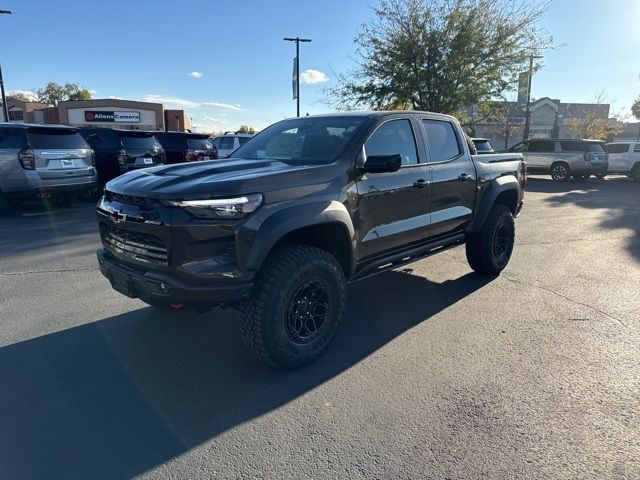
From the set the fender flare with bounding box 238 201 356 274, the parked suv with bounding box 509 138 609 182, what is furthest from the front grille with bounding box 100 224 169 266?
the parked suv with bounding box 509 138 609 182

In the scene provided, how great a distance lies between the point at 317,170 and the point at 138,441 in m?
2.11

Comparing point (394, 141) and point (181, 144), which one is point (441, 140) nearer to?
point (394, 141)

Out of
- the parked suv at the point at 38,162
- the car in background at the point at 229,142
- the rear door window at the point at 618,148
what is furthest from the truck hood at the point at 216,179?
the rear door window at the point at 618,148

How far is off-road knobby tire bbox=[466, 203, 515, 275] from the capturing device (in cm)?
542

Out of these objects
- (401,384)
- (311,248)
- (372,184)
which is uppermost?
(372,184)

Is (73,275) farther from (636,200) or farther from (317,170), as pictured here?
(636,200)

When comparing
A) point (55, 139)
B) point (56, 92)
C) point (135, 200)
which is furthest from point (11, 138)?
point (56, 92)

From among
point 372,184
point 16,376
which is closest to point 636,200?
point 372,184

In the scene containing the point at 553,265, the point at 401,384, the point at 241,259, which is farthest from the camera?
the point at 553,265

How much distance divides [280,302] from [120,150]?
10.3 metres

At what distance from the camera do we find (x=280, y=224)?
306 centimetres

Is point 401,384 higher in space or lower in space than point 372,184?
lower

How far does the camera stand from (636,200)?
44.9 ft

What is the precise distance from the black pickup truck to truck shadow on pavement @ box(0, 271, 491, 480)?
1.15 feet
